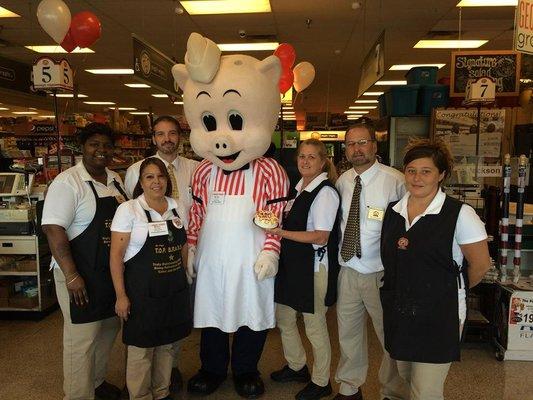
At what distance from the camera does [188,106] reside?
267 cm

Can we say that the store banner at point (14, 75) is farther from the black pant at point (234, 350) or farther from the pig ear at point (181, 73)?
the black pant at point (234, 350)

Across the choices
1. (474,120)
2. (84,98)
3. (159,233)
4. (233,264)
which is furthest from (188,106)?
(84,98)

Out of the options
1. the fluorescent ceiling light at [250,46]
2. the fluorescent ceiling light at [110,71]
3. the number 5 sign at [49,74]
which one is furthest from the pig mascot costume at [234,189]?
the fluorescent ceiling light at [110,71]

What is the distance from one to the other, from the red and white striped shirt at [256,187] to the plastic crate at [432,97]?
11.0 feet

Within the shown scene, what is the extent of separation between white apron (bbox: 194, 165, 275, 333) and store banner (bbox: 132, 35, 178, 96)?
267cm

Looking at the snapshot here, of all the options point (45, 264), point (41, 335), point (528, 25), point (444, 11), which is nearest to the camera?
point (528, 25)

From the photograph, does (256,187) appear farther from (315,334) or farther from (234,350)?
(234,350)

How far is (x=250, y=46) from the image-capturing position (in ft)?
26.0

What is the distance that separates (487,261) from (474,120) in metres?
3.74

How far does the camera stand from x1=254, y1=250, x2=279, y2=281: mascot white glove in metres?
2.53

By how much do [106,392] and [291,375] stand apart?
1.18 meters

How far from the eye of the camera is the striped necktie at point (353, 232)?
2.44 metres

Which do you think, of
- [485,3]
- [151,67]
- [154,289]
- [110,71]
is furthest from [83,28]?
[110,71]

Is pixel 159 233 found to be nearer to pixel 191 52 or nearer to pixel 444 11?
pixel 191 52
